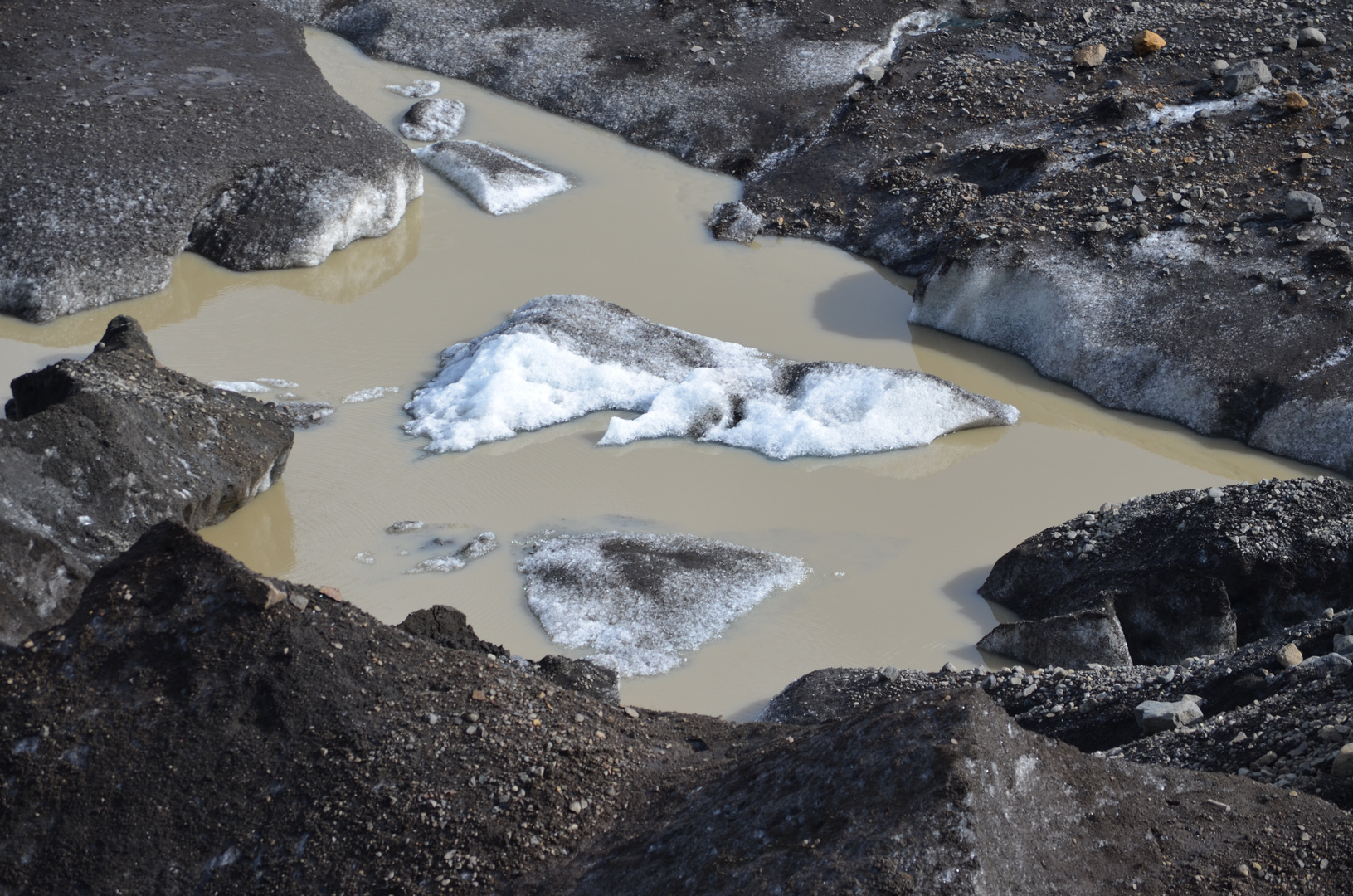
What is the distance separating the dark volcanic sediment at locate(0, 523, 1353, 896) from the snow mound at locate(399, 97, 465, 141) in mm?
17432

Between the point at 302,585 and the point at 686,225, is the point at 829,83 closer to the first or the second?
the point at 686,225

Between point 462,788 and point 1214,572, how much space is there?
790 cm

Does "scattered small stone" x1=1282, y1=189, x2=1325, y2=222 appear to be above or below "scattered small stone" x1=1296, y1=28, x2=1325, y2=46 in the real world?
below

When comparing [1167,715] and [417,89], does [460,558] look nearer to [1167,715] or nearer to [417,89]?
[1167,715]

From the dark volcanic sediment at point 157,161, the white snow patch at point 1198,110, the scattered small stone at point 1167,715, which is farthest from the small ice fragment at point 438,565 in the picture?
the white snow patch at point 1198,110

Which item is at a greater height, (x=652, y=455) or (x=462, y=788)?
(x=462, y=788)

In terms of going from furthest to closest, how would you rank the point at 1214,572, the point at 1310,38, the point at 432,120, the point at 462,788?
the point at 432,120
the point at 1310,38
the point at 1214,572
the point at 462,788

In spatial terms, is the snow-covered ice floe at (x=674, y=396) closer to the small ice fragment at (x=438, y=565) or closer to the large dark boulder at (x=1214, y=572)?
the small ice fragment at (x=438, y=565)

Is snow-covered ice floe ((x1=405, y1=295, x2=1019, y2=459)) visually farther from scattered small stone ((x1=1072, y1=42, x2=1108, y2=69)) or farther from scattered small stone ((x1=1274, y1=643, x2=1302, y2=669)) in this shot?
scattered small stone ((x1=1072, y1=42, x2=1108, y2=69))

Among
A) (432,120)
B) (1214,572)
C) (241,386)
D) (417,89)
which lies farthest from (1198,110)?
(241,386)

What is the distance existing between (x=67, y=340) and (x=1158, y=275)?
15.9m

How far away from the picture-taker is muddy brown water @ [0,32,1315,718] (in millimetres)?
12812

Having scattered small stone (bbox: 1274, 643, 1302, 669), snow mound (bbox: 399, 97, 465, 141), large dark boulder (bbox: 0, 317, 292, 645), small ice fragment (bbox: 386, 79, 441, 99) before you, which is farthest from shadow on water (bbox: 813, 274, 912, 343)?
small ice fragment (bbox: 386, 79, 441, 99)

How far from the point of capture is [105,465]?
40.3 ft
